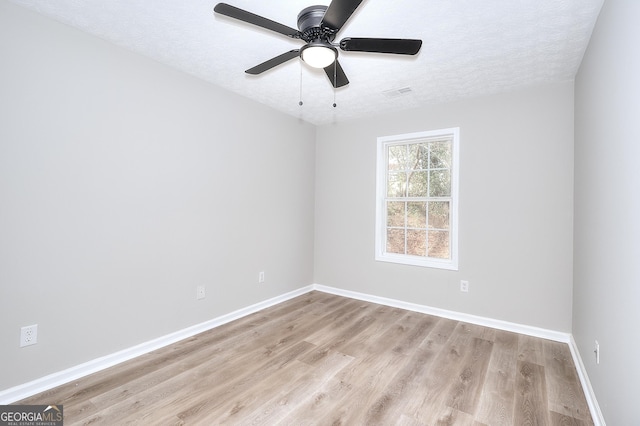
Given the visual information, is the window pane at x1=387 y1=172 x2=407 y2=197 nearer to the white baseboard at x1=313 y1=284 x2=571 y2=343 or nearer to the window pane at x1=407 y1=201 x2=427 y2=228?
the window pane at x1=407 y1=201 x2=427 y2=228

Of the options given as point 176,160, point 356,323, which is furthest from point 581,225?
point 176,160

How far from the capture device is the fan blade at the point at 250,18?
1531 mm

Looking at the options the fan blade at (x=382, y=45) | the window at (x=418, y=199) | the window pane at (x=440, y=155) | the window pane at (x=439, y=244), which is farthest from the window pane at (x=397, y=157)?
the fan blade at (x=382, y=45)

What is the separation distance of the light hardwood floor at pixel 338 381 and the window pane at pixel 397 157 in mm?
2089

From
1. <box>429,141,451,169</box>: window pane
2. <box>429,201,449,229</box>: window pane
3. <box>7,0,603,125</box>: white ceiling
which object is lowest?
<box>429,201,449,229</box>: window pane

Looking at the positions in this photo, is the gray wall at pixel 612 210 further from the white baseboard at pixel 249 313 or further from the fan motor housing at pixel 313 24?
the fan motor housing at pixel 313 24

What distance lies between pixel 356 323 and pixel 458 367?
3.86ft

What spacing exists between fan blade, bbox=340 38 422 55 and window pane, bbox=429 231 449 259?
97.3 inches

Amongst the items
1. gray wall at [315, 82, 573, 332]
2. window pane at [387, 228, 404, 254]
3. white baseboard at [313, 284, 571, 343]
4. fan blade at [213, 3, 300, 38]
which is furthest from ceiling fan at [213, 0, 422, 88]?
white baseboard at [313, 284, 571, 343]

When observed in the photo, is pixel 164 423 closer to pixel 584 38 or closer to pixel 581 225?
pixel 581 225

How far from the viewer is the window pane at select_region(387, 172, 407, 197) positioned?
4.05 meters

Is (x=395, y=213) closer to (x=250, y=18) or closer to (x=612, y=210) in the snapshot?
(x=612, y=210)

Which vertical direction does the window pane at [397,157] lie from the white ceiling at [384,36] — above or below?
below

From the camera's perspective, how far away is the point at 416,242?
394cm
